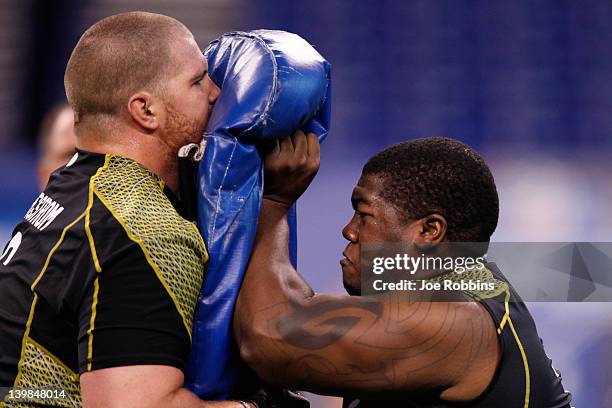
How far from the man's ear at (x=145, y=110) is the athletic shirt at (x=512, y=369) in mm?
552

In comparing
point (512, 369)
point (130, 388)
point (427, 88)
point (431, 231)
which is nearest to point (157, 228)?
point (130, 388)

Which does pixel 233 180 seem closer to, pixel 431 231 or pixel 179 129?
pixel 179 129

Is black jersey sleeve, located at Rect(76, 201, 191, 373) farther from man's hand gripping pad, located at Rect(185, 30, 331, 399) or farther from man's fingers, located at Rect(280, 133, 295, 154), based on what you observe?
man's fingers, located at Rect(280, 133, 295, 154)

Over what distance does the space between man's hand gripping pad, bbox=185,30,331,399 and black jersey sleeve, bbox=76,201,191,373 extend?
0.12 m

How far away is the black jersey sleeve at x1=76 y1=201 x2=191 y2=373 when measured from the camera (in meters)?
1.17

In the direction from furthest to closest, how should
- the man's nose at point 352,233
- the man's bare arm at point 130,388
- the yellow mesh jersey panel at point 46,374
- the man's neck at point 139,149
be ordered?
the man's nose at point 352,233
the man's neck at point 139,149
the yellow mesh jersey panel at point 46,374
the man's bare arm at point 130,388

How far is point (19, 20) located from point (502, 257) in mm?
1909

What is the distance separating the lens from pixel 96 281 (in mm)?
1196

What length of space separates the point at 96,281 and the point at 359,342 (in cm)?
42

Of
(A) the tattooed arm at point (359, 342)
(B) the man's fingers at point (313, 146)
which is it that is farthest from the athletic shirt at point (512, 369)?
(B) the man's fingers at point (313, 146)

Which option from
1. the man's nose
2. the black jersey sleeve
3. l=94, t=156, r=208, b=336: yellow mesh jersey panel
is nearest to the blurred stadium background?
the man's nose

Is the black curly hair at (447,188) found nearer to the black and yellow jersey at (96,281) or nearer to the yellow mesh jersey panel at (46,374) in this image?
the black and yellow jersey at (96,281)

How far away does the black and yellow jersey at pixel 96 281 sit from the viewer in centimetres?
119

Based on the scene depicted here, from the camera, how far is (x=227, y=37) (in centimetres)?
150
